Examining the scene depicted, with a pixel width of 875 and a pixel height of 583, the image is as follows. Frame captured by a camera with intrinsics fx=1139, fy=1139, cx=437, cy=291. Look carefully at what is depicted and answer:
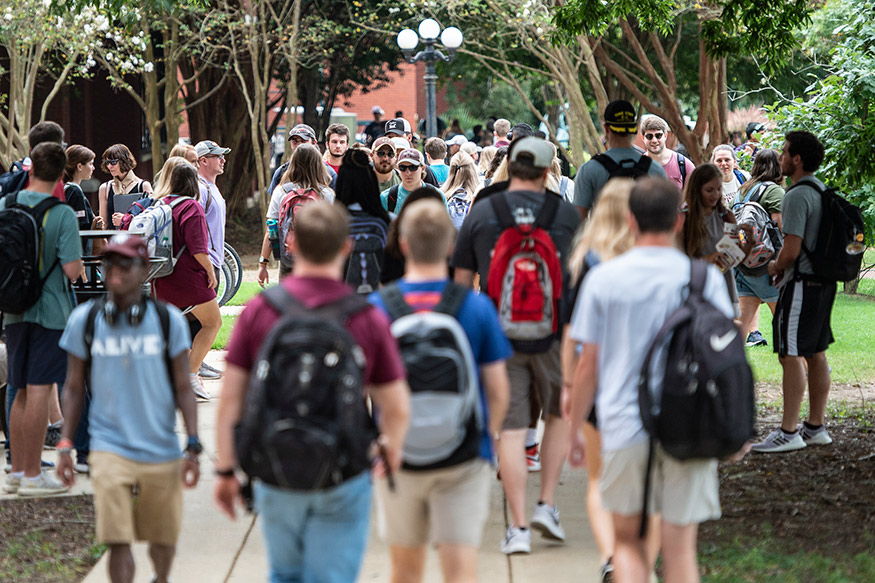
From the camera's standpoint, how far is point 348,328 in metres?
3.47

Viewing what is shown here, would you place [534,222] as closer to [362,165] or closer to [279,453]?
[362,165]

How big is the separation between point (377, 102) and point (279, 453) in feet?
154

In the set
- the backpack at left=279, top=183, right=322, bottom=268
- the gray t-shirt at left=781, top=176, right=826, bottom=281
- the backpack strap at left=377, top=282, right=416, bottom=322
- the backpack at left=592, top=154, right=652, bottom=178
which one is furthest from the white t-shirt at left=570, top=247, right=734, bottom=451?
the backpack at left=279, top=183, right=322, bottom=268

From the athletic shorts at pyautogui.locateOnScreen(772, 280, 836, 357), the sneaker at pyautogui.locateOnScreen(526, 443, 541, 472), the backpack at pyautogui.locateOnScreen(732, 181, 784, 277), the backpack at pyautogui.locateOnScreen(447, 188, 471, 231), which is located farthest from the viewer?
the backpack at pyautogui.locateOnScreen(447, 188, 471, 231)

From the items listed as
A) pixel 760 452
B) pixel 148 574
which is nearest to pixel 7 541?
pixel 148 574

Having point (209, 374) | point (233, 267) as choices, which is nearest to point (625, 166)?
point (209, 374)

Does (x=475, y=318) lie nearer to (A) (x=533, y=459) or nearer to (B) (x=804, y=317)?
(A) (x=533, y=459)

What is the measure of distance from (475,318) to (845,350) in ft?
28.6

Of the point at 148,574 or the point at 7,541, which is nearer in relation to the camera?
the point at 148,574

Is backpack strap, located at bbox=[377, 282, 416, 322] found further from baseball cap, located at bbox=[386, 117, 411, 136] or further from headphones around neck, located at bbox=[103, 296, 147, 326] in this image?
baseball cap, located at bbox=[386, 117, 411, 136]

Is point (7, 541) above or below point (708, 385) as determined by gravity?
below

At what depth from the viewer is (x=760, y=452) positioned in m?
7.57

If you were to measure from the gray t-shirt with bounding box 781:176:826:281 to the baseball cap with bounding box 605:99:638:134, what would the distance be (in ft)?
4.02

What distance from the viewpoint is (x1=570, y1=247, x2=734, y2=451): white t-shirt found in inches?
155
